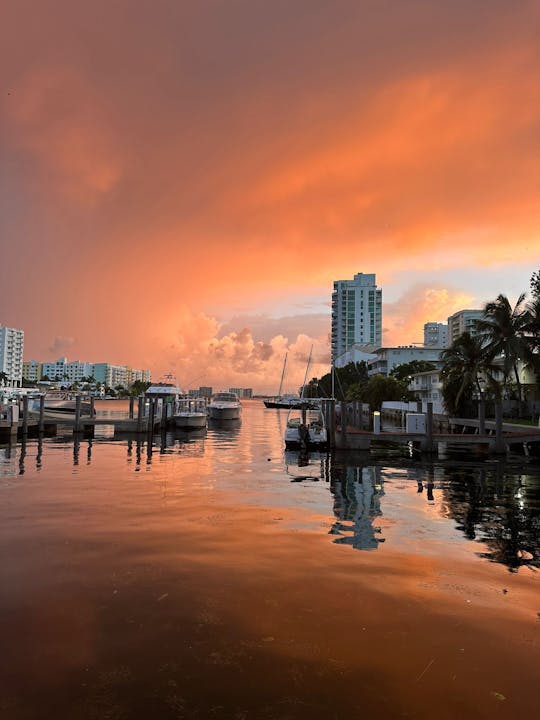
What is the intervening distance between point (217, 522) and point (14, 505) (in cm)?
706

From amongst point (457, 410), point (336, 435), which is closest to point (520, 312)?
point (457, 410)

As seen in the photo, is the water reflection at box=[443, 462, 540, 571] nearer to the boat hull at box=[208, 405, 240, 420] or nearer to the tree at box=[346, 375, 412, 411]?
the boat hull at box=[208, 405, 240, 420]

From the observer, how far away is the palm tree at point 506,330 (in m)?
46.7

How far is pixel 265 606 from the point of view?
29.3 feet

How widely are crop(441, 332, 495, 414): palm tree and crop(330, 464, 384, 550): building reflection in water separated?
24414 mm

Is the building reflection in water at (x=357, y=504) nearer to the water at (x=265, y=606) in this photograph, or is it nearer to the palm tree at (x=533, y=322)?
the water at (x=265, y=606)

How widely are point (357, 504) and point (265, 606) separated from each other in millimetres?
10003

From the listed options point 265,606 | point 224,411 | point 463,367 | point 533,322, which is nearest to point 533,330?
point 533,322

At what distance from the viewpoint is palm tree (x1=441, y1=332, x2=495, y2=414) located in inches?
1914

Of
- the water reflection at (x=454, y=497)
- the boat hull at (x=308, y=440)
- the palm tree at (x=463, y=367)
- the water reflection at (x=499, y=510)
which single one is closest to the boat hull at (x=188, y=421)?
the boat hull at (x=308, y=440)

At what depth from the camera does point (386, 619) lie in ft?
27.8

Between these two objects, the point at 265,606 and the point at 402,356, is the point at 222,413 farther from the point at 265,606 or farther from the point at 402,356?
the point at 402,356

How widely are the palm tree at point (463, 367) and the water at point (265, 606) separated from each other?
31325mm

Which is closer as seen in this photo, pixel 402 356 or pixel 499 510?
pixel 499 510
